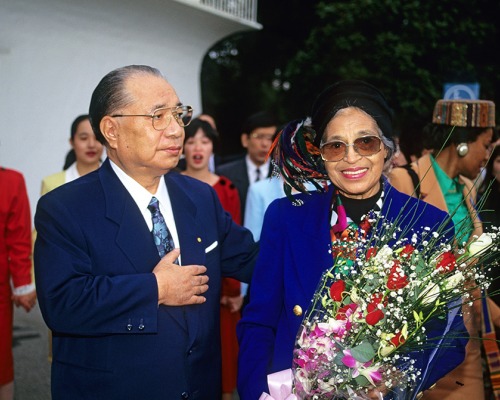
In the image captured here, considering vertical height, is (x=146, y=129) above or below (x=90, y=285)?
above

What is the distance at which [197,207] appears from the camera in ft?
10.2

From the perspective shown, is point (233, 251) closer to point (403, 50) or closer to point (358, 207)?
point (358, 207)

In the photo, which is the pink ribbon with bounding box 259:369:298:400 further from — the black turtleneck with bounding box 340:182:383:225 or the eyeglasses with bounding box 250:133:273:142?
the eyeglasses with bounding box 250:133:273:142

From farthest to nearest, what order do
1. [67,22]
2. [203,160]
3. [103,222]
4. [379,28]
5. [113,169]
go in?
[379,28]
[67,22]
[203,160]
[113,169]
[103,222]

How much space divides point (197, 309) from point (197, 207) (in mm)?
494

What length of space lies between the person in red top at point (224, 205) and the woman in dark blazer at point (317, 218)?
6.95 feet

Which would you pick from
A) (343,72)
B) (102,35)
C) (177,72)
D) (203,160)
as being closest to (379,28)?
(343,72)

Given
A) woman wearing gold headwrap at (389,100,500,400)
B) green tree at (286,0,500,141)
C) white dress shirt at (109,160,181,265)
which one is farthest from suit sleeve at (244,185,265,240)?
green tree at (286,0,500,141)

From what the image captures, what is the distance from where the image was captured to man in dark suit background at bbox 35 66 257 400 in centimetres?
261

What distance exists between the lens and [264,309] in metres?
2.73

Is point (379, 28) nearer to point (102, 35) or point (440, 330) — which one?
point (102, 35)

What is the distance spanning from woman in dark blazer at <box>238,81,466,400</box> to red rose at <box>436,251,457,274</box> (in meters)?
0.51

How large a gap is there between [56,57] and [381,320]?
836cm

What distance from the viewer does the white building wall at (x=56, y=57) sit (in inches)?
344
